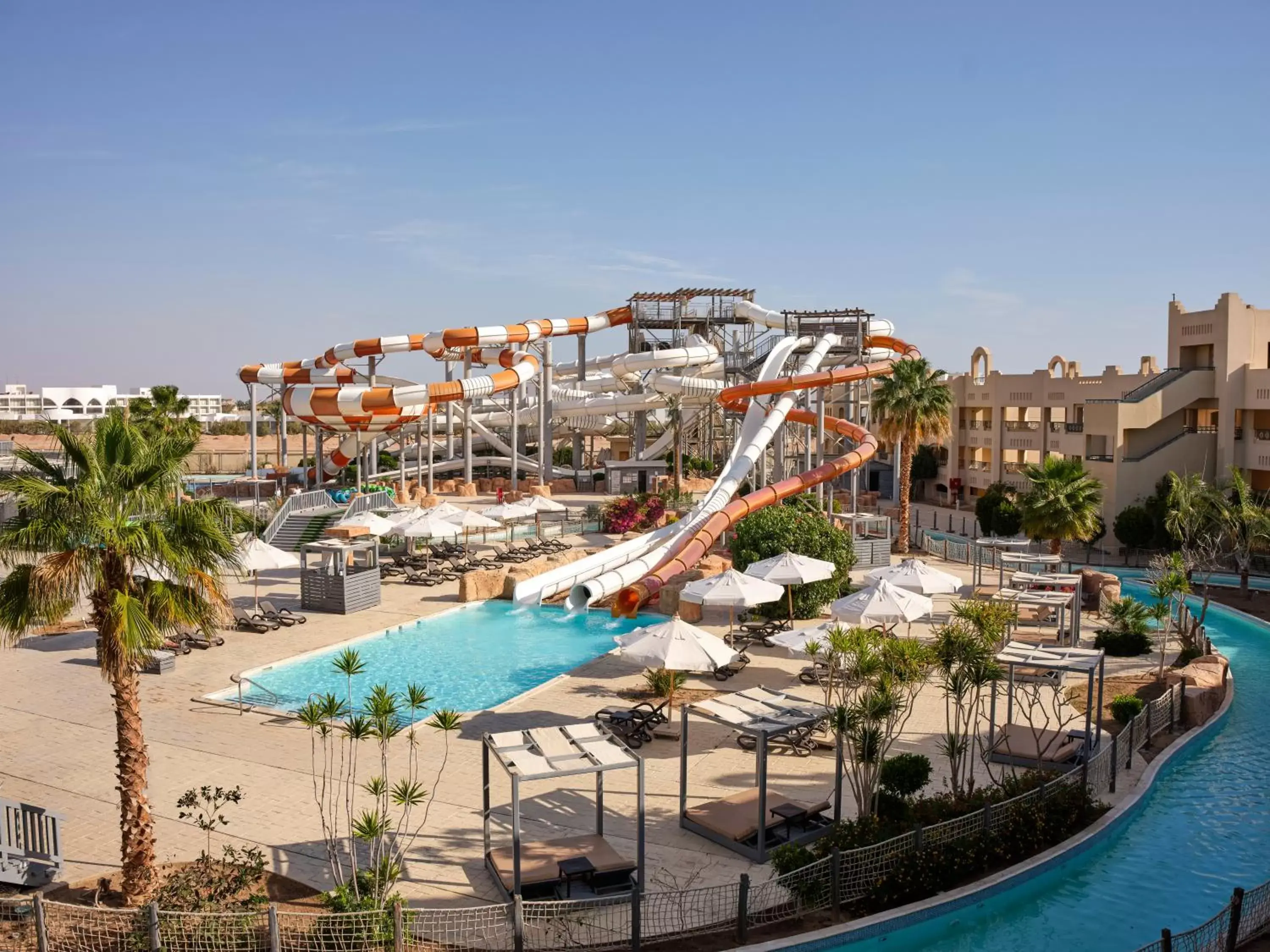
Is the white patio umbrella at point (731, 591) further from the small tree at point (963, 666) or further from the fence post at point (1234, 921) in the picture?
the fence post at point (1234, 921)

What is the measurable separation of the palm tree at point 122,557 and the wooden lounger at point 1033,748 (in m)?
11.3

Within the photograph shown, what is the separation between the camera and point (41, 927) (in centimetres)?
973

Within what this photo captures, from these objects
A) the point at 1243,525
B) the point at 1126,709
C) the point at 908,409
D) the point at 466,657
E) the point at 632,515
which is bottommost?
the point at 466,657

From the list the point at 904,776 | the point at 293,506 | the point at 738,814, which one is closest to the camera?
the point at 738,814

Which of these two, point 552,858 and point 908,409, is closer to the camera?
point 552,858

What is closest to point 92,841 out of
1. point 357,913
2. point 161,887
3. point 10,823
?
point 10,823

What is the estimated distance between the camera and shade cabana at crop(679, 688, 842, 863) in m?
12.3

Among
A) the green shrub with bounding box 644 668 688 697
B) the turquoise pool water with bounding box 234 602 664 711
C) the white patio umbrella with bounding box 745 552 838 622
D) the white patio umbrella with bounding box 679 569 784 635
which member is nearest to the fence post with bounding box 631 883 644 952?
the green shrub with bounding box 644 668 688 697

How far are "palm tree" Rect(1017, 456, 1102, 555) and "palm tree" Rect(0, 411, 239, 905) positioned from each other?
2612cm

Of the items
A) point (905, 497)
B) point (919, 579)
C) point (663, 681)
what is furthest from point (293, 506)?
point (919, 579)

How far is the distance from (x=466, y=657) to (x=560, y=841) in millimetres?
11808

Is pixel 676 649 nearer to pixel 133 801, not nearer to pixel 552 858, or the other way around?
pixel 552 858

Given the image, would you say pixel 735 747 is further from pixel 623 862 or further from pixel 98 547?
pixel 98 547

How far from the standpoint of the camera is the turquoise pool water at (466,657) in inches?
798
